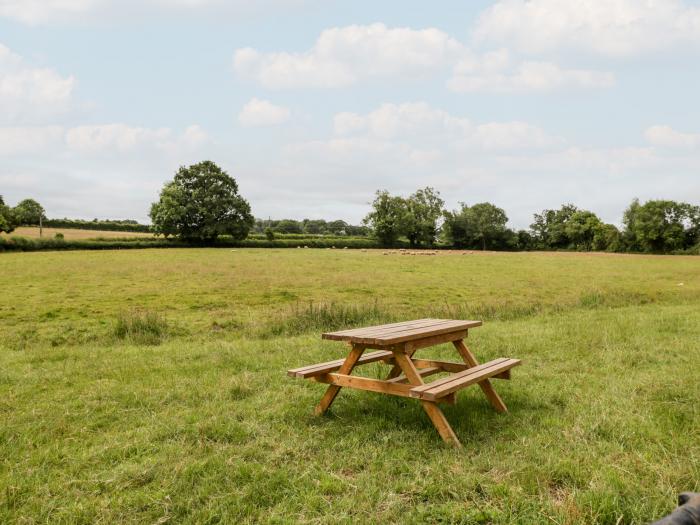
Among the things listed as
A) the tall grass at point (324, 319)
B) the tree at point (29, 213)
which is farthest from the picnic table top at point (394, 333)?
the tree at point (29, 213)

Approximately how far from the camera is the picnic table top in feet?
17.3

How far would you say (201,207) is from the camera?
2714 inches

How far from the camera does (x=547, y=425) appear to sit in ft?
18.0

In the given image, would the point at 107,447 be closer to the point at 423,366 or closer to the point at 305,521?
the point at 305,521

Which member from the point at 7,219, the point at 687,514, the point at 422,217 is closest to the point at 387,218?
the point at 422,217

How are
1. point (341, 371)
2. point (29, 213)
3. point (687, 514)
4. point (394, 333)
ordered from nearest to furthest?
point (687, 514) → point (394, 333) → point (341, 371) → point (29, 213)

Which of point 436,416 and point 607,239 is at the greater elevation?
point 607,239

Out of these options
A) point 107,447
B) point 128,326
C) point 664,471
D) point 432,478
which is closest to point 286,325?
point 128,326

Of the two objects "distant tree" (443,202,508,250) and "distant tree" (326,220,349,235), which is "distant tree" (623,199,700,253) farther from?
"distant tree" (326,220,349,235)

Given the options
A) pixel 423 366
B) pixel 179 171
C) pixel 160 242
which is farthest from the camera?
pixel 179 171

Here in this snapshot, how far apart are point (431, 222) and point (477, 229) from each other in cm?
940

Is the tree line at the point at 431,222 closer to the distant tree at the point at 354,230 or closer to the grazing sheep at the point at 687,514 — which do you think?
the distant tree at the point at 354,230

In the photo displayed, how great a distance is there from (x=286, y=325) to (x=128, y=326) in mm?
3726

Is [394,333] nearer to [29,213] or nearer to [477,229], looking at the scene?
[477,229]
